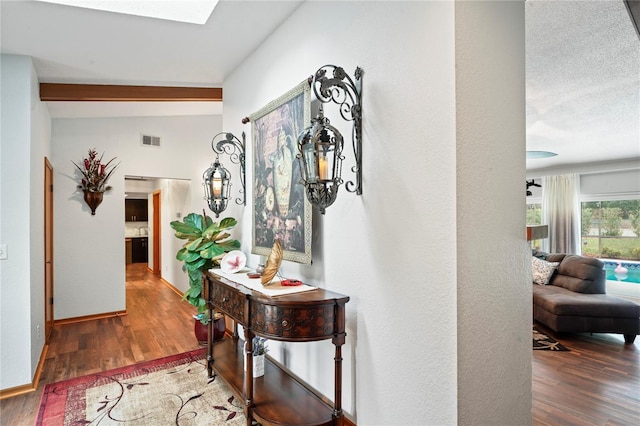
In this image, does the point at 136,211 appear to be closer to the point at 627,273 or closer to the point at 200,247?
the point at 200,247

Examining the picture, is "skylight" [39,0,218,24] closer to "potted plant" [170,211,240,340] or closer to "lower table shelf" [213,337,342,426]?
"potted plant" [170,211,240,340]

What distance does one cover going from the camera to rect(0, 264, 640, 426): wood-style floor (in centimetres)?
253

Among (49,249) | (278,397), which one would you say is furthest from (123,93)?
(278,397)

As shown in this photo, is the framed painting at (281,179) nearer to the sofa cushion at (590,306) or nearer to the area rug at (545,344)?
the area rug at (545,344)

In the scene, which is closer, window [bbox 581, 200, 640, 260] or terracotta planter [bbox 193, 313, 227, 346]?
terracotta planter [bbox 193, 313, 227, 346]

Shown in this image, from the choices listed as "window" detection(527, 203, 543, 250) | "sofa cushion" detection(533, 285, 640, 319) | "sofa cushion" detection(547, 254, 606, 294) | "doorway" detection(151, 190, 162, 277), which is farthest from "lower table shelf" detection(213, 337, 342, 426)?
"window" detection(527, 203, 543, 250)

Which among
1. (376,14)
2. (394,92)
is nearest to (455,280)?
(394,92)

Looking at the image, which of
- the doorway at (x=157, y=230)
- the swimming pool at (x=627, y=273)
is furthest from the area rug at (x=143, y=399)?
the swimming pool at (x=627, y=273)

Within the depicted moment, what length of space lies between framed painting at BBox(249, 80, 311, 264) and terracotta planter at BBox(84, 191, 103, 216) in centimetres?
297

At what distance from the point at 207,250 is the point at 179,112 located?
9.01 ft

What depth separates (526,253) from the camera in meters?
1.60

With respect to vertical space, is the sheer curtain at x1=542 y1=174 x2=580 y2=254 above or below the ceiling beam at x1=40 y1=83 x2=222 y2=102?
below

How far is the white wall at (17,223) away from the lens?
8.99 feet

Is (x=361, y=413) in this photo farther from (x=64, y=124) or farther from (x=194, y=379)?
(x=64, y=124)
